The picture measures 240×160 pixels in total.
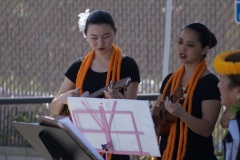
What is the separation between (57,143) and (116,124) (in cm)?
55

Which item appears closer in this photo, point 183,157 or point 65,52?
point 183,157

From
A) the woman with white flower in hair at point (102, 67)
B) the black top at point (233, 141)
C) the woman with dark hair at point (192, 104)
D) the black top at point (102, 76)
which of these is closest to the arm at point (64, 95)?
the woman with white flower in hair at point (102, 67)

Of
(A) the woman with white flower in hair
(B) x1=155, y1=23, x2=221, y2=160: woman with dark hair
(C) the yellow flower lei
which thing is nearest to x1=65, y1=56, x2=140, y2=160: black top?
(A) the woman with white flower in hair

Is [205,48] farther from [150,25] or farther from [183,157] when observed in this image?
[150,25]

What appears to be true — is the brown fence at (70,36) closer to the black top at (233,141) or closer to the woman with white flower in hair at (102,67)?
the woman with white flower in hair at (102,67)

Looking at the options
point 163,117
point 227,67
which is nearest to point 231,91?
point 227,67

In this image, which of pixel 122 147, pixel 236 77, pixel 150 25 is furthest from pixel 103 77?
pixel 150 25

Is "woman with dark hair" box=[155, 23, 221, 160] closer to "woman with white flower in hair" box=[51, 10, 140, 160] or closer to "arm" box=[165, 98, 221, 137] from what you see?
"arm" box=[165, 98, 221, 137]

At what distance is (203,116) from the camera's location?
15.2 feet

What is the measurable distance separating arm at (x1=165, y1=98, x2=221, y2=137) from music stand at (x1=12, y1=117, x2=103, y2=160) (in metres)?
0.84

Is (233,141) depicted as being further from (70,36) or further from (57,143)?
(70,36)

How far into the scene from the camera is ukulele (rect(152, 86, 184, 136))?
4668 millimetres

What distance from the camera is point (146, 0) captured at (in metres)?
7.76

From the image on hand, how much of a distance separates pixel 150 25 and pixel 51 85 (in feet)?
4.18
